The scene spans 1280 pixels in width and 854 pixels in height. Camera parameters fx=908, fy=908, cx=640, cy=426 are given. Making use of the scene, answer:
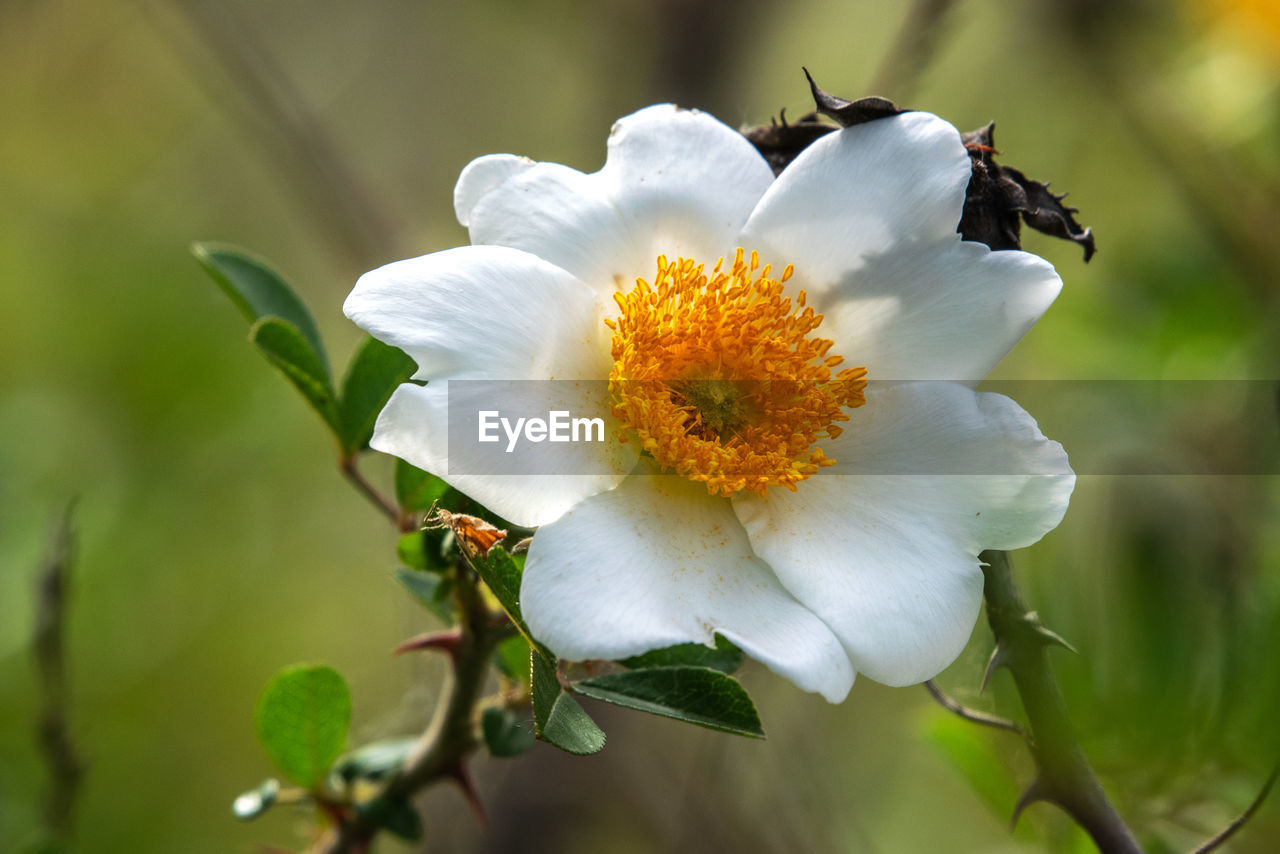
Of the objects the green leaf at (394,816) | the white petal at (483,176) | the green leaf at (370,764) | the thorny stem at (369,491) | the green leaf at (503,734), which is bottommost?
the green leaf at (394,816)

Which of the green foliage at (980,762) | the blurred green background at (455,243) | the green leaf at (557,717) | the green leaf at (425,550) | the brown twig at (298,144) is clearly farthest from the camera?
the brown twig at (298,144)

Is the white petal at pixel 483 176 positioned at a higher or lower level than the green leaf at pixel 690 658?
higher

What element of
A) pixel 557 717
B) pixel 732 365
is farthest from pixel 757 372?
pixel 557 717

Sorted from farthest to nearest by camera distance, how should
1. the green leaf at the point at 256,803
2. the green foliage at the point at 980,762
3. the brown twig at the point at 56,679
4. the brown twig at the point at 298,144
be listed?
1. the brown twig at the point at 298,144
2. the green foliage at the point at 980,762
3. the brown twig at the point at 56,679
4. the green leaf at the point at 256,803

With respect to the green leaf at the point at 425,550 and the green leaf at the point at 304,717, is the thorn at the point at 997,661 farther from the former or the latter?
the green leaf at the point at 304,717

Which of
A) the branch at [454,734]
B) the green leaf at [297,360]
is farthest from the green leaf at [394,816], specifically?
the green leaf at [297,360]

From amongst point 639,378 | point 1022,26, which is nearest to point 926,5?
point 639,378

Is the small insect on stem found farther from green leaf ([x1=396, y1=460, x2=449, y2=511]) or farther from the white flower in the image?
green leaf ([x1=396, y1=460, x2=449, y2=511])

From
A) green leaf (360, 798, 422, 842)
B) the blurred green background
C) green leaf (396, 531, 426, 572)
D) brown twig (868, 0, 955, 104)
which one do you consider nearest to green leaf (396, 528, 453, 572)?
green leaf (396, 531, 426, 572)
